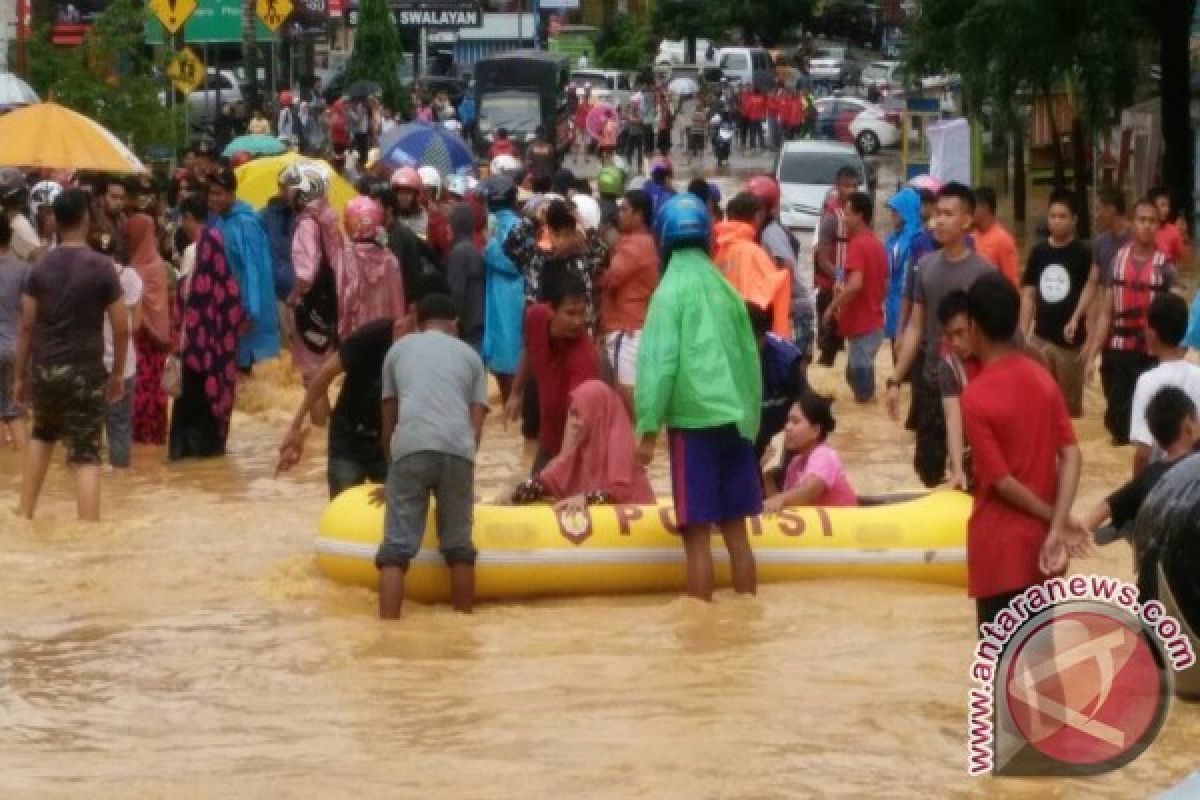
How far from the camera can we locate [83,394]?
13117 millimetres

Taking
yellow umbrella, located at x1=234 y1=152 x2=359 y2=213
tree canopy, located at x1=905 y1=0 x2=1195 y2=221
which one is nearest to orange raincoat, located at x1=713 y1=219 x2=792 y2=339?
yellow umbrella, located at x1=234 y1=152 x2=359 y2=213

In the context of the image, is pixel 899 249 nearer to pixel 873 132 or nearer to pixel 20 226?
pixel 20 226

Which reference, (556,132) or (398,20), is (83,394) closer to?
(556,132)

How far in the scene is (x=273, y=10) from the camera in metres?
38.0

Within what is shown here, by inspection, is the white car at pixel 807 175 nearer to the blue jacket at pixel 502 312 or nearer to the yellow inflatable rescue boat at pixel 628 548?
the blue jacket at pixel 502 312

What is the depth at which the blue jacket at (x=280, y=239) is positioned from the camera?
1858 centimetres

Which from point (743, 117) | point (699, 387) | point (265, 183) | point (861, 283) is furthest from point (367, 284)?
point (743, 117)

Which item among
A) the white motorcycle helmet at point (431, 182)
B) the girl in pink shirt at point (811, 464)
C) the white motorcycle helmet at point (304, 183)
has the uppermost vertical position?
the white motorcycle helmet at point (304, 183)

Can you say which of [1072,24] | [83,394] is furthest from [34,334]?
[1072,24]

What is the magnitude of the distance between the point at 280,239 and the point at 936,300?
21.2 ft

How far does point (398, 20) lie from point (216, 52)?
60.7ft

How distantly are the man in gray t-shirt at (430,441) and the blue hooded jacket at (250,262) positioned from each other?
5769mm

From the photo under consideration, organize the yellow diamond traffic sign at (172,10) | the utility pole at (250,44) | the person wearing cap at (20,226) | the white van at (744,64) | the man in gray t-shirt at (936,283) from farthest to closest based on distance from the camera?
the white van at (744,64)
the utility pole at (250,44)
the yellow diamond traffic sign at (172,10)
the person wearing cap at (20,226)
the man in gray t-shirt at (936,283)

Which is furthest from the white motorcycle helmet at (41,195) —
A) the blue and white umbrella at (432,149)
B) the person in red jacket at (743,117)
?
the person in red jacket at (743,117)
